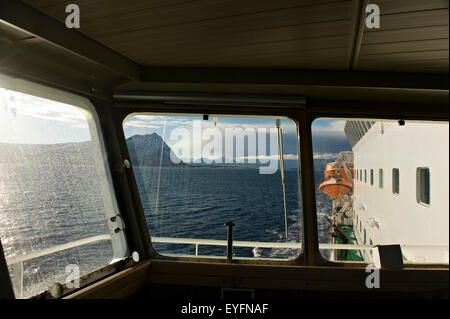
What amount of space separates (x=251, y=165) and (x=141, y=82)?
41.8 inches

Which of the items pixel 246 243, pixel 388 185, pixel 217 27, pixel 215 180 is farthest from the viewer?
pixel 388 185

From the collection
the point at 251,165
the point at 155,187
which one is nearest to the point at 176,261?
the point at 155,187

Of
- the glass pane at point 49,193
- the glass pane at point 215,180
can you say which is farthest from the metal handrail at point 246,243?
the glass pane at point 49,193

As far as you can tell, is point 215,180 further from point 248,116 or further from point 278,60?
point 278,60

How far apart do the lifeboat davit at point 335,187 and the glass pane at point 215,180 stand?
0.24 meters

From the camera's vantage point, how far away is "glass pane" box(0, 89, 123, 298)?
181cm

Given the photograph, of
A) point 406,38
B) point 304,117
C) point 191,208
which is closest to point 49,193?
point 191,208

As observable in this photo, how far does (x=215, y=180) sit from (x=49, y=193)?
50.9 inches

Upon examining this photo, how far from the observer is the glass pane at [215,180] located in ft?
9.20

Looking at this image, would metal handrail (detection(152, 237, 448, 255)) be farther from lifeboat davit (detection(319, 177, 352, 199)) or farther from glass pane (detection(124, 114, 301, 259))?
lifeboat davit (detection(319, 177, 352, 199))

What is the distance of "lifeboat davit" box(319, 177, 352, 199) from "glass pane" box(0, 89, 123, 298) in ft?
5.49

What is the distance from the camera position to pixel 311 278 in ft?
8.57

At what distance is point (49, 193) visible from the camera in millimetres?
2066

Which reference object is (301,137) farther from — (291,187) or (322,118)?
(291,187)
